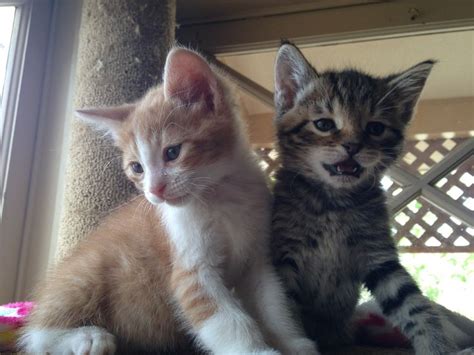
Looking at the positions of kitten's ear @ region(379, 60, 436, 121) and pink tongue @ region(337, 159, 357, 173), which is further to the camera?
kitten's ear @ region(379, 60, 436, 121)

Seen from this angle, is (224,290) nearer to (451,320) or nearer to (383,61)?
(451,320)

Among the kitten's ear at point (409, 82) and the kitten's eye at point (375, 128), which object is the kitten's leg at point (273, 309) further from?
the kitten's ear at point (409, 82)

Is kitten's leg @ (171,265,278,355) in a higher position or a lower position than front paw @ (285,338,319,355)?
higher

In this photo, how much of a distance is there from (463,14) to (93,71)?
4.28 ft

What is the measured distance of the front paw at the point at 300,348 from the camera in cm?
86

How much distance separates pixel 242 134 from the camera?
42.9 inches

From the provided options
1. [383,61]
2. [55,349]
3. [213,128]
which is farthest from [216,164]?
[383,61]

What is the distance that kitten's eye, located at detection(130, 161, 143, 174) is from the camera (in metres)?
1.03

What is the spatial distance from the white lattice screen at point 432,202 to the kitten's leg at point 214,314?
1263mm

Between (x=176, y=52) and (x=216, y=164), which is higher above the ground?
(x=176, y=52)

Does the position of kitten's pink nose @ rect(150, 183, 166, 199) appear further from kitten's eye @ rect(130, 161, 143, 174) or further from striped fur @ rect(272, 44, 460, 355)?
striped fur @ rect(272, 44, 460, 355)

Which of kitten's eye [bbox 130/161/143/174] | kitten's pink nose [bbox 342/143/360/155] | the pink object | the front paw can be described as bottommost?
the pink object

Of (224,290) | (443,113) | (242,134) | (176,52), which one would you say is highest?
(443,113)

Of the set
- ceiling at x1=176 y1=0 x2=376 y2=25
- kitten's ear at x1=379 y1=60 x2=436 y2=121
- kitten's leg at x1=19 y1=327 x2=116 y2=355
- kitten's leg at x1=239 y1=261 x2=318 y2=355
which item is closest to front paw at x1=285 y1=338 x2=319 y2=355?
kitten's leg at x1=239 y1=261 x2=318 y2=355
